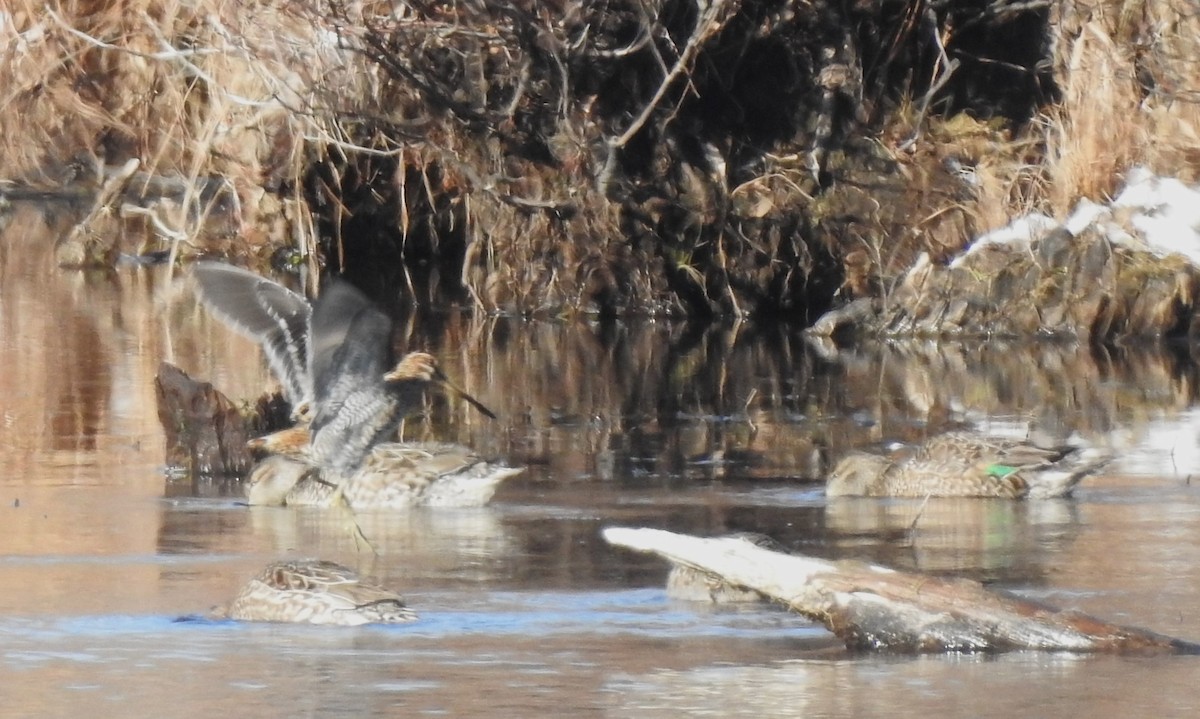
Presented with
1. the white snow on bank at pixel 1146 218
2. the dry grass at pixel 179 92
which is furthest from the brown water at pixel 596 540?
the dry grass at pixel 179 92

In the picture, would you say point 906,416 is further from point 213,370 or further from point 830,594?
point 830,594

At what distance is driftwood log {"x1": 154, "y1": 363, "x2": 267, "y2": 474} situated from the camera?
10.8 meters

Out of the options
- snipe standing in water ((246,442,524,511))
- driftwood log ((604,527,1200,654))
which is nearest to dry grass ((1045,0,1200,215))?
snipe standing in water ((246,442,524,511))

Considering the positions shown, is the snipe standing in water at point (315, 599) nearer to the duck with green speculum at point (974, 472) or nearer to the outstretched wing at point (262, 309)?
the outstretched wing at point (262, 309)

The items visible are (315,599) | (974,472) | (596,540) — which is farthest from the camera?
(974,472)

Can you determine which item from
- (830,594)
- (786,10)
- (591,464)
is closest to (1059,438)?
(591,464)

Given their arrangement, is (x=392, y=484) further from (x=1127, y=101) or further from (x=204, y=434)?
(x=1127, y=101)

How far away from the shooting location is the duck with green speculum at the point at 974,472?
10.0 m

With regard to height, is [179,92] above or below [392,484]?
above

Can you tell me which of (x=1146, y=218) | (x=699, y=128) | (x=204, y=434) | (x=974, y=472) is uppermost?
(x=699, y=128)

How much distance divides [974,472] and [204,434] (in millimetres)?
3526

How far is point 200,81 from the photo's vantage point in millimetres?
23453

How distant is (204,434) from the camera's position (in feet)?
35.7

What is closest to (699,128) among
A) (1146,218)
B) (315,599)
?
(1146,218)
